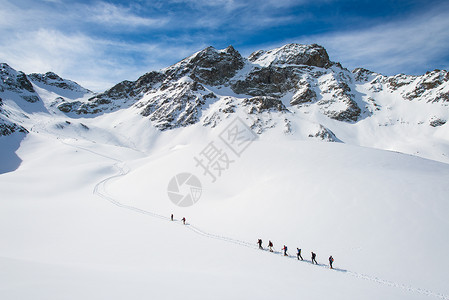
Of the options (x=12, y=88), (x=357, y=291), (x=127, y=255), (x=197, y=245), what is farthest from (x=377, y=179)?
(x=12, y=88)

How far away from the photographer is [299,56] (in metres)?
154

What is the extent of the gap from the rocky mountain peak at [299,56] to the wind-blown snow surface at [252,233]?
140m

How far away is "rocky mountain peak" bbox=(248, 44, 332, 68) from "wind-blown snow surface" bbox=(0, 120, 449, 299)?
5513 inches

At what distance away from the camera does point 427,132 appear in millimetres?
97062

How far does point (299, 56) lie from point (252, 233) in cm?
16060

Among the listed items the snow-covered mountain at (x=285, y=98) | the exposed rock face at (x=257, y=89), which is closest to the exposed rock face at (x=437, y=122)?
the snow-covered mountain at (x=285, y=98)

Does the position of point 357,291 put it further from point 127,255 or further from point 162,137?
point 162,137

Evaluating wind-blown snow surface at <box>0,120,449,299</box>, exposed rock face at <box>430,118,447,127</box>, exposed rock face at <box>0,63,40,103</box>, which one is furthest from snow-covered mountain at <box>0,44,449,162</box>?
wind-blown snow surface at <box>0,120,449,299</box>

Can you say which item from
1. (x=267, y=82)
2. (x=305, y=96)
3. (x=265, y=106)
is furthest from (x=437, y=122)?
(x=267, y=82)

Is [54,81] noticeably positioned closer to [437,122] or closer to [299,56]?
[299,56]

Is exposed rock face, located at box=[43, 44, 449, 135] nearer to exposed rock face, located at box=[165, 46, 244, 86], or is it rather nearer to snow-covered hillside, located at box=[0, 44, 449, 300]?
exposed rock face, located at box=[165, 46, 244, 86]

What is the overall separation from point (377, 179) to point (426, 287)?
1121 cm

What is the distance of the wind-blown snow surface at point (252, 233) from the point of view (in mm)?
8164

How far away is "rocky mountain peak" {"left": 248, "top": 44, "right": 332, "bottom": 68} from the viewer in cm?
15188
